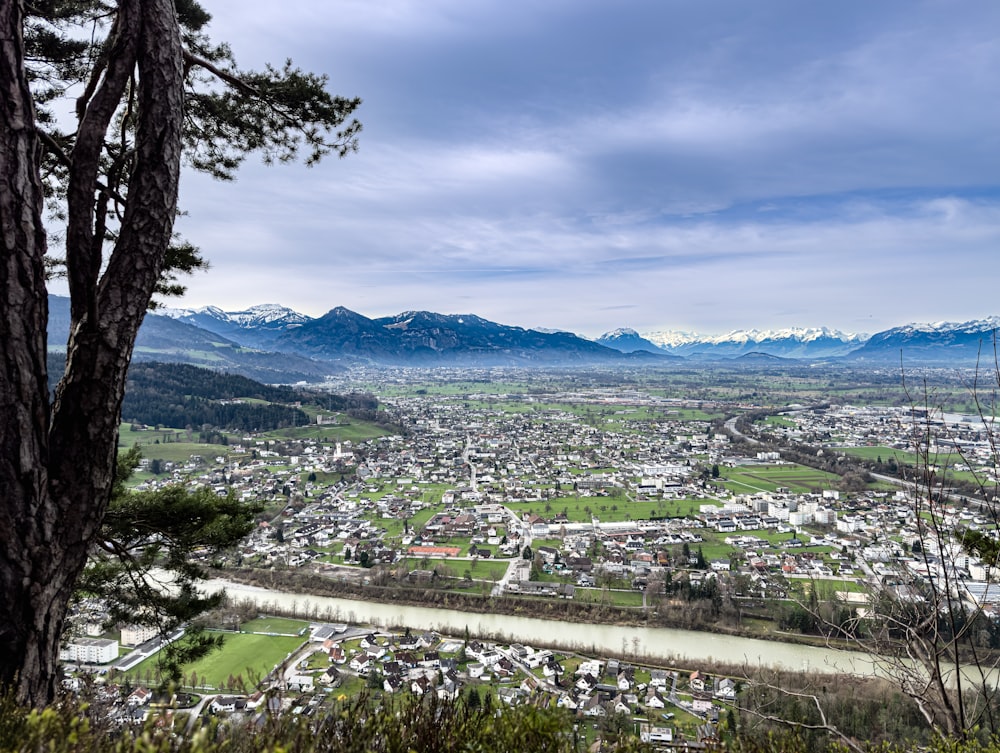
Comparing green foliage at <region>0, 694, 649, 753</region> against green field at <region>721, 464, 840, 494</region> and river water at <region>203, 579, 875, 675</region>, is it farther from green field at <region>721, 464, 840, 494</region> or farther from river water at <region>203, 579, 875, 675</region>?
green field at <region>721, 464, 840, 494</region>

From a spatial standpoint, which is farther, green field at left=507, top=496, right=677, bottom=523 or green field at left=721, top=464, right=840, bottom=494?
green field at left=721, top=464, right=840, bottom=494

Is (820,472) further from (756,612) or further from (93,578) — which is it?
(93,578)

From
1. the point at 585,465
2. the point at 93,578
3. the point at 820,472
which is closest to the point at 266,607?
the point at 93,578

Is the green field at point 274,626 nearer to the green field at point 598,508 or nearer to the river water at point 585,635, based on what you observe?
the river water at point 585,635

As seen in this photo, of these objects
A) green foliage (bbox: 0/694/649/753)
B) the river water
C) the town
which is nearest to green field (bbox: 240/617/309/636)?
the town

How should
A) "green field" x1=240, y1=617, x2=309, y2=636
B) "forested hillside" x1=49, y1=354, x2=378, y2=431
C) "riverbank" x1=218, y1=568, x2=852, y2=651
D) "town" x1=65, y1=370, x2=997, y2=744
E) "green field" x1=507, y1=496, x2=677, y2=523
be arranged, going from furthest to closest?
1. "forested hillside" x1=49, y1=354, x2=378, y2=431
2. "green field" x1=507, y1=496, x2=677, y2=523
3. "riverbank" x1=218, y1=568, x2=852, y2=651
4. "green field" x1=240, y1=617, x2=309, y2=636
5. "town" x1=65, y1=370, x2=997, y2=744

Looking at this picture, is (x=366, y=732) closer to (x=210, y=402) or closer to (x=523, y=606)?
(x=523, y=606)
